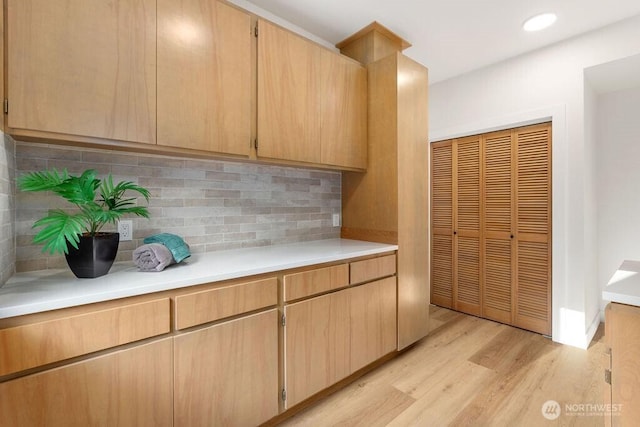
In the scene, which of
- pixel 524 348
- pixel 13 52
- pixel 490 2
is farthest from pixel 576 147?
pixel 13 52

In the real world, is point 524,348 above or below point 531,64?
below

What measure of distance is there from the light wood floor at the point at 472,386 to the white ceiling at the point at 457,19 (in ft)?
8.30

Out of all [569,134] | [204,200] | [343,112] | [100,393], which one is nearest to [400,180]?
[343,112]

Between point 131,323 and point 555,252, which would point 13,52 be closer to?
point 131,323

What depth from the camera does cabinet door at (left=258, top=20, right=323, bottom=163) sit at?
1.71 meters

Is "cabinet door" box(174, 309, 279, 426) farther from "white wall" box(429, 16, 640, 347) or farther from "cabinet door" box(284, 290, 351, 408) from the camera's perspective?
"white wall" box(429, 16, 640, 347)

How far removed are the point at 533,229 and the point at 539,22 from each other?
1660 millimetres

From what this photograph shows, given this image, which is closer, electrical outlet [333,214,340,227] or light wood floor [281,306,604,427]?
light wood floor [281,306,604,427]

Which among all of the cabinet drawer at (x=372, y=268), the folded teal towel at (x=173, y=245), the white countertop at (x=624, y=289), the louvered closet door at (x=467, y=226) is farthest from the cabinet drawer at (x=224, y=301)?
the louvered closet door at (x=467, y=226)

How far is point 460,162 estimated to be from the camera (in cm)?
302

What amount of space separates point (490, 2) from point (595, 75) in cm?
122

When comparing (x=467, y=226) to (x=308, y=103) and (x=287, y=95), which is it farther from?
(x=287, y=95)

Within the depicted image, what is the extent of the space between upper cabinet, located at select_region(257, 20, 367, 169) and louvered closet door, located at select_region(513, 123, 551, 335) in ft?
5.10

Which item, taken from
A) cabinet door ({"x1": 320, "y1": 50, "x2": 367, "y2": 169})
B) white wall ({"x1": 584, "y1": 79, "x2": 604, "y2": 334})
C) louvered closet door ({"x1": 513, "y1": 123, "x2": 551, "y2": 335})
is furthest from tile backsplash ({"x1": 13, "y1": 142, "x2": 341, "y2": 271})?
white wall ({"x1": 584, "y1": 79, "x2": 604, "y2": 334})
